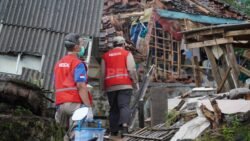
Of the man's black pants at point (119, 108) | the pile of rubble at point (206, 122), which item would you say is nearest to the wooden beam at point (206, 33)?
the pile of rubble at point (206, 122)

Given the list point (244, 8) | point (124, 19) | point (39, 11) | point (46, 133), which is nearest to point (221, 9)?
point (244, 8)

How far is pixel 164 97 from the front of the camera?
746 cm

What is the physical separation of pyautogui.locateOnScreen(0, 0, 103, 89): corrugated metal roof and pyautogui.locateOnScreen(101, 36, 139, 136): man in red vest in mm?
1619

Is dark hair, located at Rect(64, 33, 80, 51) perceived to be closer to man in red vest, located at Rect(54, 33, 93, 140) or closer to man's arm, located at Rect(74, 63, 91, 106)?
man in red vest, located at Rect(54, 33, 93, 140)

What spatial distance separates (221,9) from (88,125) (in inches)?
519

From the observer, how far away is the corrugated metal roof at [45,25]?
8133 mm

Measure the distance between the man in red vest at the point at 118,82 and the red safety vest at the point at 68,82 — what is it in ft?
4.65

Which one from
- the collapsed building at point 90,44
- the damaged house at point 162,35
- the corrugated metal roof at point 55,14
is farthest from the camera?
the damaged house at point 162,35

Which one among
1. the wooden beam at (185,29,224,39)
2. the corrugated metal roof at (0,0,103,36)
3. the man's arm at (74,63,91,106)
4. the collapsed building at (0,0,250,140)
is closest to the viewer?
the man's arm at (74,63,91,106)

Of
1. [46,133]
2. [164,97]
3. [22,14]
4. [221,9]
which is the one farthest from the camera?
[221,9]

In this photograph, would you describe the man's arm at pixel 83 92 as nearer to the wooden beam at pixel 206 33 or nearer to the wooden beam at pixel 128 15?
the wooden beam at pixel 206 33

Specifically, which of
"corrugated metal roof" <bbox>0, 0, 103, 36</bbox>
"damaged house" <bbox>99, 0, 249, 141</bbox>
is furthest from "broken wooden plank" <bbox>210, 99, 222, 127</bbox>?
"damaged house" <bbox>99, 0, 249, 141</bbox>

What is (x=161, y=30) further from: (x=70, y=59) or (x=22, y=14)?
(x=70, y=59)

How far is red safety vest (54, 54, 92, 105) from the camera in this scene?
5.25m
